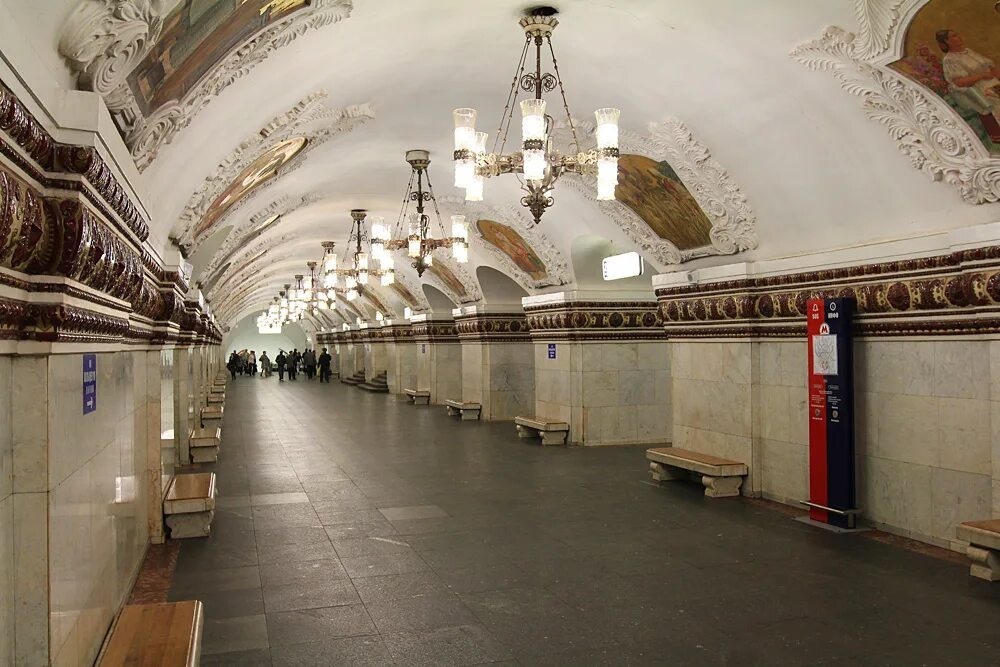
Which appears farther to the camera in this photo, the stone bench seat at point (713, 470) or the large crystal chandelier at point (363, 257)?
the large crystal chandelier at point (363, 257)

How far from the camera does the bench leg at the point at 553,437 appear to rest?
1309 cm

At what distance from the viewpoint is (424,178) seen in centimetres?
1233

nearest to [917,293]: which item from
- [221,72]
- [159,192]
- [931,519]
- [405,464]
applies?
[931,519]

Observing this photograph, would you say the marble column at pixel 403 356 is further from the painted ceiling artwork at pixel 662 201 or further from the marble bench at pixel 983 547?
the marble bench at pixel 983 547

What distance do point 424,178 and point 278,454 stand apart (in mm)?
4700

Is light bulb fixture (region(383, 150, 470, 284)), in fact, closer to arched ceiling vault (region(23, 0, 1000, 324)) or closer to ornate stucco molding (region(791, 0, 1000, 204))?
arched ceiling vault (region(23, 0, 1000, 324))

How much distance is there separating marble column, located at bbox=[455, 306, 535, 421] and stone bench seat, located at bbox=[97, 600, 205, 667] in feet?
43.4

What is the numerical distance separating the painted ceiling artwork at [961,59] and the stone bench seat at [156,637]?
5527mm

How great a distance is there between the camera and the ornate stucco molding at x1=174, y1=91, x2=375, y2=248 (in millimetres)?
7145

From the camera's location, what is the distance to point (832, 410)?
7.15m

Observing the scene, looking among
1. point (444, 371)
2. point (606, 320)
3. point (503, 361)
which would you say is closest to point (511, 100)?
point (606, 320)

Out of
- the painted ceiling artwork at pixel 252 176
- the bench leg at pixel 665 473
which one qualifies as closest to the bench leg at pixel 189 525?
the painted ceiling artwork at pixel 252 176

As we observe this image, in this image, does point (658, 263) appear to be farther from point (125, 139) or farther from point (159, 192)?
point (125, 139)

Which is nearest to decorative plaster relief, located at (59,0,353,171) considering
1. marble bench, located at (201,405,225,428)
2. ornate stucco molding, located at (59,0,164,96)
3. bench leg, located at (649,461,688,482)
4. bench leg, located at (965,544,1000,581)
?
ornate stucco molding, located at (59,0,164,96)
